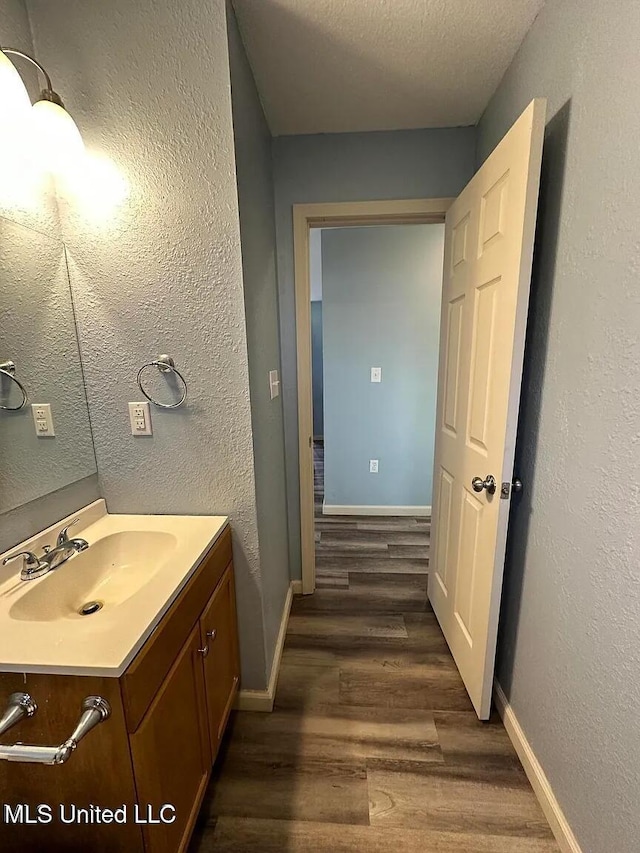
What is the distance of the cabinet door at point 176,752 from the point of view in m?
0.82

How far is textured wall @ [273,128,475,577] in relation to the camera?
1854 millimetres

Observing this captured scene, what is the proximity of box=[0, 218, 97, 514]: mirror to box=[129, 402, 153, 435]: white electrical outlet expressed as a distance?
0.16m

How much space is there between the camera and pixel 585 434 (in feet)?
3.34

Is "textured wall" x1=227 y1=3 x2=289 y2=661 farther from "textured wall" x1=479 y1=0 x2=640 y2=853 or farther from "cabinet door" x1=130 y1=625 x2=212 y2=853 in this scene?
"textured wall" x1=479 y1=0 x2=640 y2=853

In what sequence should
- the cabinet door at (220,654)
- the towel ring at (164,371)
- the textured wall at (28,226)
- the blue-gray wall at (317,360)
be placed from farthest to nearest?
1. the blue-gray wall at (317,360)
2. the towel ring at (164,371)
3. the cabinet door at (220,654)
4. the textured wall at (28,226)

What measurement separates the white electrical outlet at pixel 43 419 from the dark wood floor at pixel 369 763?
4.25 ft

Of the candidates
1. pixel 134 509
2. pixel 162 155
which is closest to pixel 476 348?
pixel 162 155

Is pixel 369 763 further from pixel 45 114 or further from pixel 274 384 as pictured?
pixel 45 114

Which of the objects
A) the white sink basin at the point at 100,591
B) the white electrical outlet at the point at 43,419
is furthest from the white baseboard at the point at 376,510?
the white electrical outlet at the point at 43,419

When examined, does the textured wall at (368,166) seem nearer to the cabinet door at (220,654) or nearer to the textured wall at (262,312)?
the textured wall at (262,312)

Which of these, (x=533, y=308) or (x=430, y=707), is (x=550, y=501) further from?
(x=430, y=707)

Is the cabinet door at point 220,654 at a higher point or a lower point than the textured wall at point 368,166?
lower

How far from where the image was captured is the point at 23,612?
947 millimetres

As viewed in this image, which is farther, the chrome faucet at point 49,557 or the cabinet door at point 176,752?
the chrome faucet at point 49,557
